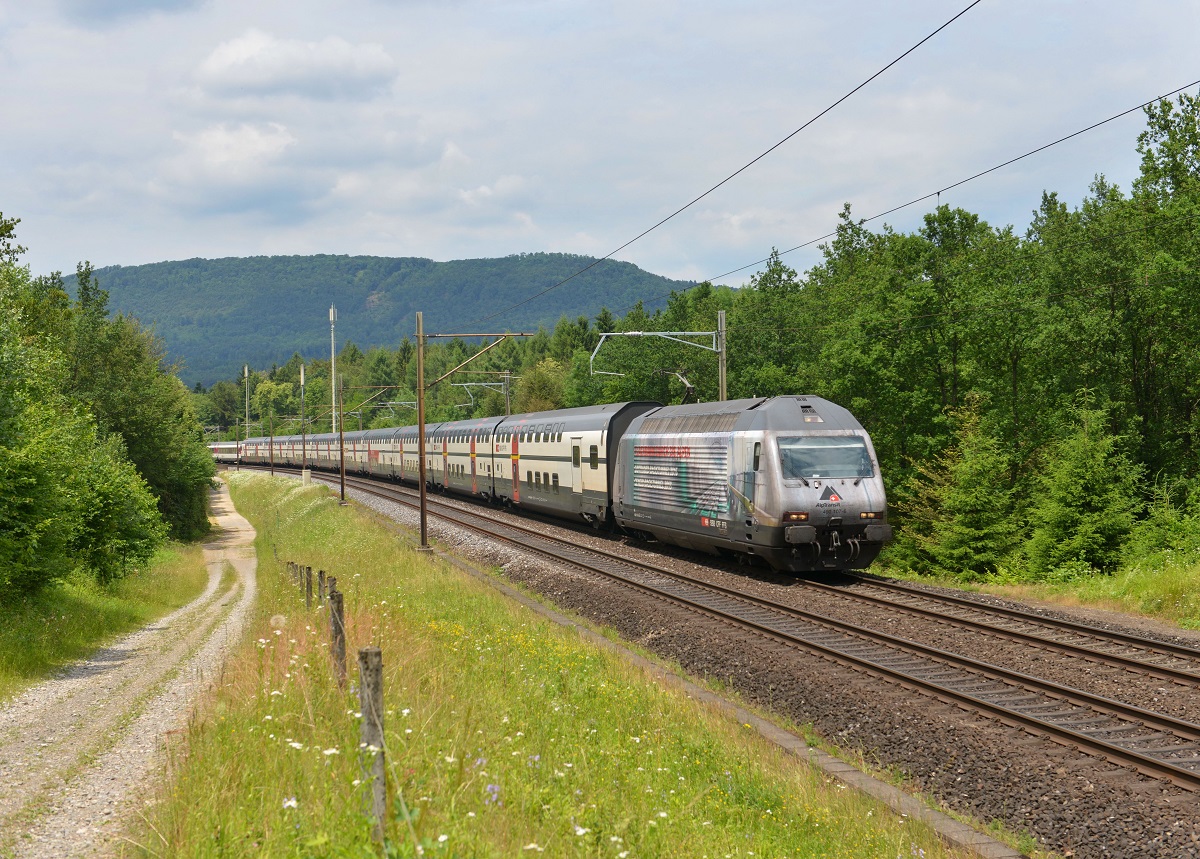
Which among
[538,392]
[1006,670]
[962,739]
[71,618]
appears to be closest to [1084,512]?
[1006,670]

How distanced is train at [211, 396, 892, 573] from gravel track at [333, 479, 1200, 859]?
6.74 feet

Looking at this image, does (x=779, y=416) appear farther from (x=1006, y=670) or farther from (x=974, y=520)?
(x=974, y=520)

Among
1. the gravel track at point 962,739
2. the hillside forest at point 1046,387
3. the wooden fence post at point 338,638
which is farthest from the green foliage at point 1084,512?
the wooden fence post at point 338,638

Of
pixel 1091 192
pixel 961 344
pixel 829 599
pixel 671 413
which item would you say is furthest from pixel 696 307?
pixel 829 599

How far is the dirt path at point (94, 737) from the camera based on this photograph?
7.09 meters

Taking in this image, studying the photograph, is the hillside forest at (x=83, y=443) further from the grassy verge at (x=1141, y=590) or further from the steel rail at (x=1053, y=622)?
the grassy verge at (x=1141, y=590)

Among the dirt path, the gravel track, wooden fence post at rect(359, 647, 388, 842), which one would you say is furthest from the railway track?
the dirt path

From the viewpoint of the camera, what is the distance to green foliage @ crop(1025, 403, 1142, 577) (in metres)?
24.6

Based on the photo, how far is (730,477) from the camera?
2155 cm

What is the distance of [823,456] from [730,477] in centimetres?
207

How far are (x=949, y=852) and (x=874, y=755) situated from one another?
2824mm

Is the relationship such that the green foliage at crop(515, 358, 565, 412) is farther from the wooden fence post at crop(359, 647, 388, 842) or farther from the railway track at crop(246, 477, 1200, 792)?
the wooden fence post at crop(359, 647, 388, 842)

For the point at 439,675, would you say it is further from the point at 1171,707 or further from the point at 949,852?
the point at 1171,707

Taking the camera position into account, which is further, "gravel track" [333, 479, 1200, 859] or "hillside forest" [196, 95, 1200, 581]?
"hillside forest" [196, 95, 1200, 581]
